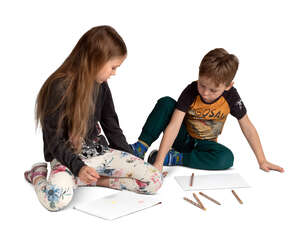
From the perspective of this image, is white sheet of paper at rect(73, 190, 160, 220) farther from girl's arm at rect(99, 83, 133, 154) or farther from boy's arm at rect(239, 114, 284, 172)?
boy's arm at rect(239, 114, 284, 172)

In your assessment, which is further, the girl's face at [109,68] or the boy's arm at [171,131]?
the boy's arm at [171,131]

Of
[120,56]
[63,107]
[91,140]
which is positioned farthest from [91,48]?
[91,140]

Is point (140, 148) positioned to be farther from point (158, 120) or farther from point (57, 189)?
point (57, 189)

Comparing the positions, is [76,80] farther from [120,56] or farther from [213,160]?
[213,160]

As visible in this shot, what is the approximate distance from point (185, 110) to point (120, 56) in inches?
29.4

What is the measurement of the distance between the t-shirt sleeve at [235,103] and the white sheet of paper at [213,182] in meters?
0.43

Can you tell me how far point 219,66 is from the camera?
9.22 feet

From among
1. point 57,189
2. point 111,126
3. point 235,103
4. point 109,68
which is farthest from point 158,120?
point 57,189

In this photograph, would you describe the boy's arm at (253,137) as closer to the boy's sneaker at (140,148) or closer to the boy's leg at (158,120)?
the boy's leg at (158,120)

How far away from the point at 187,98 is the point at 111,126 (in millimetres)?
554

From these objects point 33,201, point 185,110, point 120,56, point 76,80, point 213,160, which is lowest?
point 33,201

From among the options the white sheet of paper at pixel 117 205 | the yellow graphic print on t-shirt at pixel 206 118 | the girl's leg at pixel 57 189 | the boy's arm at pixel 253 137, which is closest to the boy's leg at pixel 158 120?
the yellow graphic print on t-shirt at pixel 206 118

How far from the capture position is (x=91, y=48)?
2.44 meters

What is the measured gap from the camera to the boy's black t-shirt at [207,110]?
307cm
